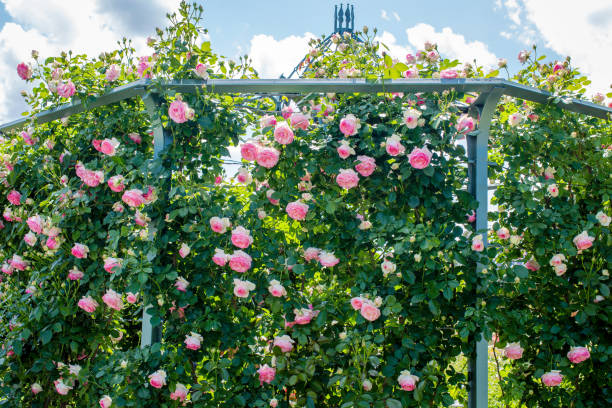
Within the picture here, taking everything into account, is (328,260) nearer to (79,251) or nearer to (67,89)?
(79,251)

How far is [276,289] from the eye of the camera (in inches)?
76.6

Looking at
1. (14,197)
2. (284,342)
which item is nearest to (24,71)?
(14,197)

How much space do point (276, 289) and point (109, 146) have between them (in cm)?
108

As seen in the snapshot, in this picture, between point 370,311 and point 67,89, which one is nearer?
point 370,311

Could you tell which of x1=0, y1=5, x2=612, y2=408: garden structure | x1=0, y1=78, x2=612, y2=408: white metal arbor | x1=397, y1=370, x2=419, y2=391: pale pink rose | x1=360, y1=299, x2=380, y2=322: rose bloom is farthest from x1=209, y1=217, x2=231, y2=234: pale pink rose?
x1=397, y1=370, x2=419, y2=391: pale pink rose

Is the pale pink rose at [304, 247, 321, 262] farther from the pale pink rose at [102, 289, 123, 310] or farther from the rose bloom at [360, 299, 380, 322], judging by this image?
the pale pink rose at [102, 289, 123, 310]

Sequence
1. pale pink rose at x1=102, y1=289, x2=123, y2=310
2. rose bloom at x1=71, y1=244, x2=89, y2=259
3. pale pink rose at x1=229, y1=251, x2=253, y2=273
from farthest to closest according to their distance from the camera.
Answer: rose bloom at x1=71, y1=244, x2=89, y2=259
pale pink rose at x1=102, y1=289, x2=123, y2=310
pale pink rose at x1=229, y1=251, x2=253, y2=273

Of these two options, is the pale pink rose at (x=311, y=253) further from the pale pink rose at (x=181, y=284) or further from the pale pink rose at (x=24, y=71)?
the pale pink rose at (x=24, y=71)

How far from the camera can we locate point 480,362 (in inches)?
79.8

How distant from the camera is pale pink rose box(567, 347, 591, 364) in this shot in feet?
6.58

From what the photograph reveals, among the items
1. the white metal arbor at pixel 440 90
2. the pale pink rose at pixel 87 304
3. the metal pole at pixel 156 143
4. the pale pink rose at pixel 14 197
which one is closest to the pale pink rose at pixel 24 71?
the pale pink rose at pixel 14 197

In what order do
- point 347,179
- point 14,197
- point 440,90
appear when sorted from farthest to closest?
1. point 14,197
2. point 440,90
3. point 347,179

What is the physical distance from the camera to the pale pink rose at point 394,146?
1935 mm

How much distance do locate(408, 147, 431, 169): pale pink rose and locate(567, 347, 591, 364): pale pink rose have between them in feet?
3.56
